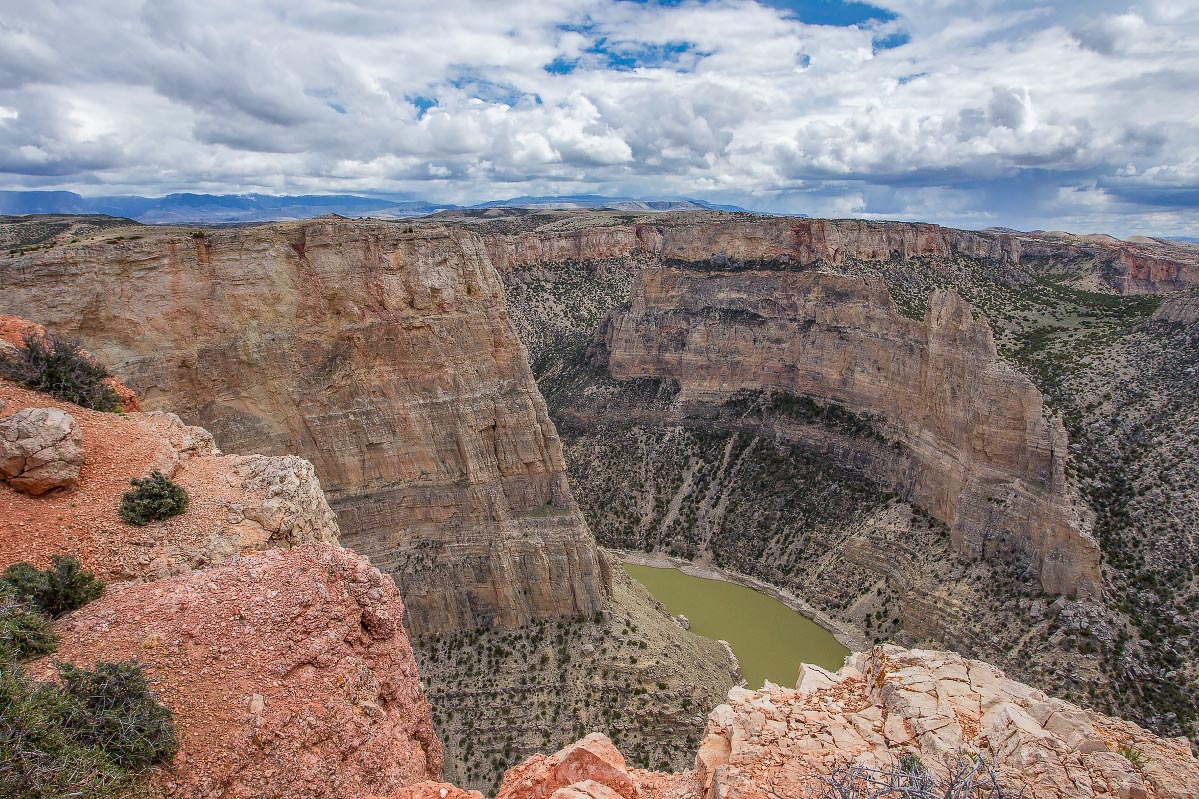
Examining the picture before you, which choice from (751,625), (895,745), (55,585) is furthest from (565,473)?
(895,745)

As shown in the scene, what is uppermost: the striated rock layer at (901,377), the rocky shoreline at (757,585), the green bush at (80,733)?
the green bush at (80,733)

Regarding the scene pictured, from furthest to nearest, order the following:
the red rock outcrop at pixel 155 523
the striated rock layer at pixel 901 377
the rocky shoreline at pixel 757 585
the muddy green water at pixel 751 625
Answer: the rocky shoreline at pixel 757 585, the muddy green water at pixel 751 625, the striated rock layer at pixel 901 377, the red rock outcrop at pixel 155 523

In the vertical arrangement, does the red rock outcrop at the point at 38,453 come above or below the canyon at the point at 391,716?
above

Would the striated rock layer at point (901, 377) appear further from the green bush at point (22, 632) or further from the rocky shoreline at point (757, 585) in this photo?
the green bush at point (22, 632)

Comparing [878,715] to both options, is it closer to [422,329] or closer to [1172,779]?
[1172,779]

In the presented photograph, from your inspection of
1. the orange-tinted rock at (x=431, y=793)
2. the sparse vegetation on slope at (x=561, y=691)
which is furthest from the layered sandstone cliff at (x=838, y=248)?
the orange-tinted rock at (x=431, y=793)
